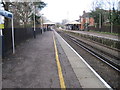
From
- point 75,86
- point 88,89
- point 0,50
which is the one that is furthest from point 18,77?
point 0,50

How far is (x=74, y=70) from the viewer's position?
7.79 meters

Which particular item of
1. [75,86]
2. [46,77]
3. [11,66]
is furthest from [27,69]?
[75,86]

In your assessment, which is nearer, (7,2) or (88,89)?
(88,89)

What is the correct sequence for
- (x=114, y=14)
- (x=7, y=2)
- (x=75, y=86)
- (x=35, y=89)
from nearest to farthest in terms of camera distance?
(x=35, y=89)
(x=75, y=86)
(x=7, y=2)
(x=114, y=14)

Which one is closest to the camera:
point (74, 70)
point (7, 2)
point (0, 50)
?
point (74, 70)

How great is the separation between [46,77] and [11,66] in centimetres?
267

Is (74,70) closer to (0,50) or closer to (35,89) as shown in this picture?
(35,89)

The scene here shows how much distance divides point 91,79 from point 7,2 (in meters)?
17.9

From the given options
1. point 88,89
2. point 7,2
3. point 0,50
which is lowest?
point 88,89

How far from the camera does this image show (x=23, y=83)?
5859 millimetres

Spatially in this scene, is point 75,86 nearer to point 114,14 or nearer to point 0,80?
point 0,80

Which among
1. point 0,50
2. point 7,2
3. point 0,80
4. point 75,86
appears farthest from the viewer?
point 7,2

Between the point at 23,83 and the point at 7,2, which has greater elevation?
the point at 7,2

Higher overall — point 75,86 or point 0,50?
point 0,50
